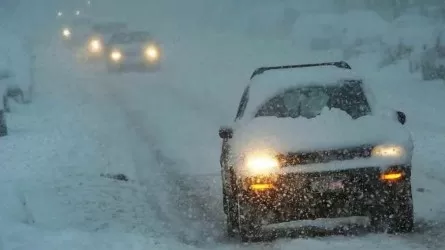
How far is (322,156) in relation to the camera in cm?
791

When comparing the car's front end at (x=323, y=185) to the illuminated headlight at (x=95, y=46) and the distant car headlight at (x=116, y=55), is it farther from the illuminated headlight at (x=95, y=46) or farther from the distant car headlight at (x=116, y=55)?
the illuminated headlight at (x=95, y=46)

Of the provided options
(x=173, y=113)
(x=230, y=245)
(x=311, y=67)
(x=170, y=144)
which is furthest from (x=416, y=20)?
(x=230, y=245)

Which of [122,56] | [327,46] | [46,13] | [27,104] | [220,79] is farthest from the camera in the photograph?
Result: [46,13]

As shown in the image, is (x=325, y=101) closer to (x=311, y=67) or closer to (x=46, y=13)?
(x=311, y=67)

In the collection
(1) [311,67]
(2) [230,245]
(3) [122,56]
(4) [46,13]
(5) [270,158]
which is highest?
(4) [46,13]

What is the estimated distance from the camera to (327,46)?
3866cm

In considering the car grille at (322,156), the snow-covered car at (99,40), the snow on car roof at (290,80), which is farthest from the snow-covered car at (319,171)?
the snow-covered car at (99,40)

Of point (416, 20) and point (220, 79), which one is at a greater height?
point (416, 20)

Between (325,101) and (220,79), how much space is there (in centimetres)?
2059

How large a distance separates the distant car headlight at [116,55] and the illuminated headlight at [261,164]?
954 inches

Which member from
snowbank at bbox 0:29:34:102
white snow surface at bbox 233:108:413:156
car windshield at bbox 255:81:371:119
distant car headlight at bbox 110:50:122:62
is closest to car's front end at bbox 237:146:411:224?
white snow surface at bbox 233:108:413:156

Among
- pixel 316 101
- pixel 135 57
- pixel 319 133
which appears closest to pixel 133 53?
pixel 135 57

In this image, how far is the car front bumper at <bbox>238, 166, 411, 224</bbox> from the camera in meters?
7.81

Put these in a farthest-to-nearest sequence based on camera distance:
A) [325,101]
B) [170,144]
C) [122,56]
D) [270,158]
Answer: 1. [122,56]
2. [170,144]
3. [325,101]
4. [270,158]
